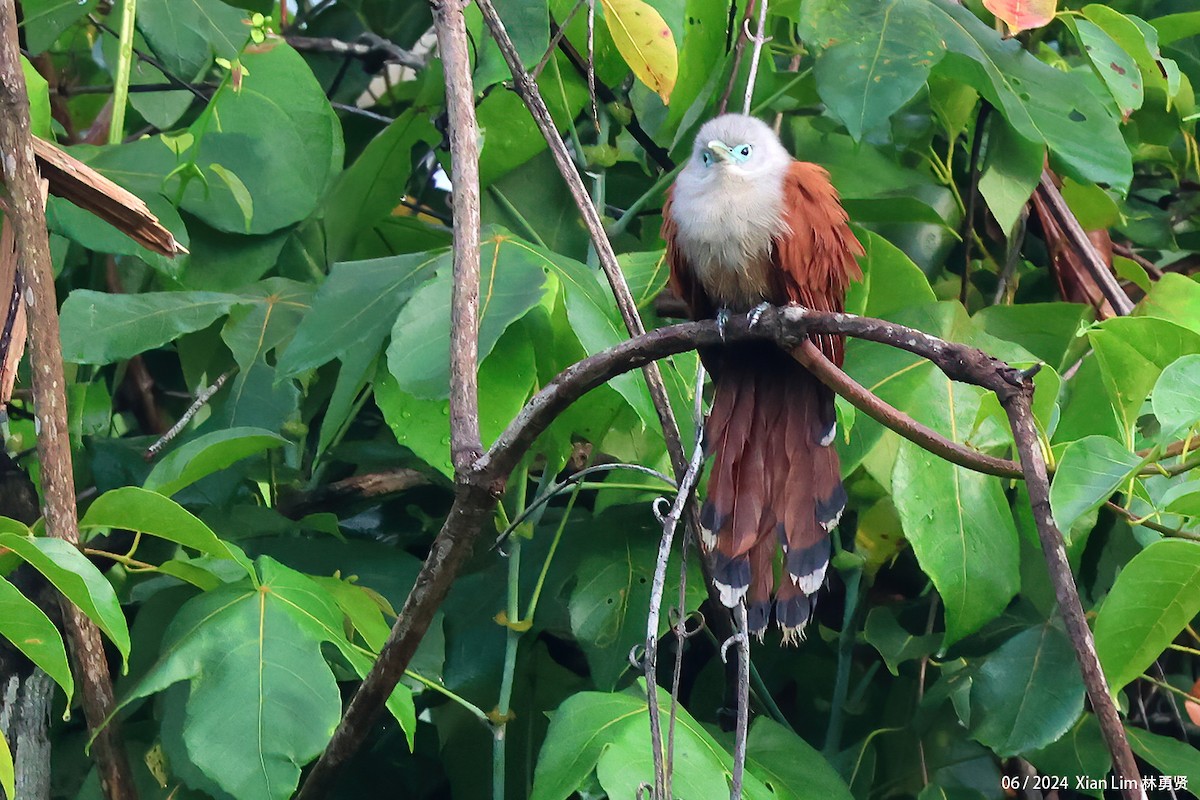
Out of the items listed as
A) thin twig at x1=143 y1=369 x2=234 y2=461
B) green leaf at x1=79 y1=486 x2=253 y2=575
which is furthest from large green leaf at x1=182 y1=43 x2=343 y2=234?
green leaf at x1=79 y1=486 x2=253 y2=575

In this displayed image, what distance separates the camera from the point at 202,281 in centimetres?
206

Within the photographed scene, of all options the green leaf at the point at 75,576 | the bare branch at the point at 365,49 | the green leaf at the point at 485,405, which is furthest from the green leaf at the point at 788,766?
the bare branch at the point at 365,49

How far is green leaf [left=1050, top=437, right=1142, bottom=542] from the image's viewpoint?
1.16m

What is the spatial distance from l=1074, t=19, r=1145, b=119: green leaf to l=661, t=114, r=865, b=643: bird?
1.40 ft

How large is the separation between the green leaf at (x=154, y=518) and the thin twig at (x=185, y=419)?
1.19 feet

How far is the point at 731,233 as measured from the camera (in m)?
1.90

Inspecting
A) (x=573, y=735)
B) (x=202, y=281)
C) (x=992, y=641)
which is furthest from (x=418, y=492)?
(x=992, y=641)

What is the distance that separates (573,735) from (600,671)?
0.86ft

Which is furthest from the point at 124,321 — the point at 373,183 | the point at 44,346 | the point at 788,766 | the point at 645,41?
the point at 788,766

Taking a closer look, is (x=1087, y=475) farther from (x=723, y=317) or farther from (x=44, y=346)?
(x=44, y=346)

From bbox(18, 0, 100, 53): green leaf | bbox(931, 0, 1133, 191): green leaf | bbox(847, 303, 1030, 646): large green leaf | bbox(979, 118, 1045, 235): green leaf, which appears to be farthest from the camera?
bbox(18, 0, 100, 53): green leaf

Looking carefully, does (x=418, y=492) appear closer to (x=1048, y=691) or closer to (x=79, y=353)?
(x=79, y=353)

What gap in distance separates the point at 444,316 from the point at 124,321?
552 mm

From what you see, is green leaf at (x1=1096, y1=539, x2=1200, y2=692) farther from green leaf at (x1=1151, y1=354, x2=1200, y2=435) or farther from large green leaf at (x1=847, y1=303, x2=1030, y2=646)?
large green leaf at (x1=847, y1=303, x2=1030, y2=646)
